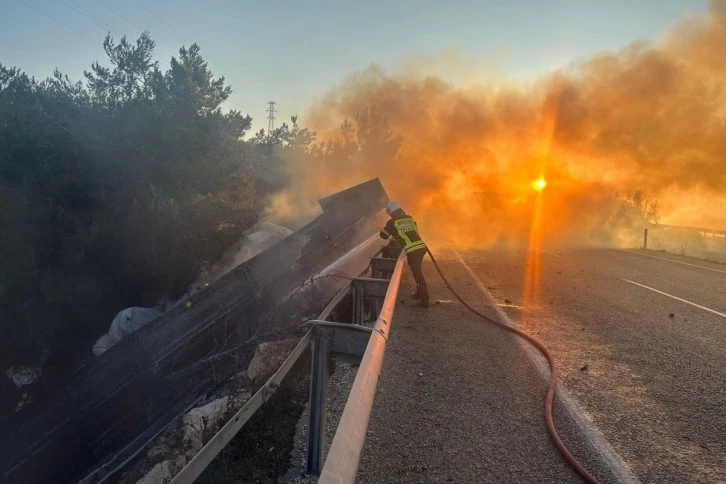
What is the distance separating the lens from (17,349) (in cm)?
1082

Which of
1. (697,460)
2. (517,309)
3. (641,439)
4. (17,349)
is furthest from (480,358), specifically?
(17,349)

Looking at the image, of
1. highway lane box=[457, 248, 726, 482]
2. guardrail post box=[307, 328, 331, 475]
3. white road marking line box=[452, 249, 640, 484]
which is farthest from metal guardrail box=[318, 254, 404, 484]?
highway lane box=[457, 248, 726, 482]

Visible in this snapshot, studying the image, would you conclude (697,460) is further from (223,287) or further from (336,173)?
(336,173)

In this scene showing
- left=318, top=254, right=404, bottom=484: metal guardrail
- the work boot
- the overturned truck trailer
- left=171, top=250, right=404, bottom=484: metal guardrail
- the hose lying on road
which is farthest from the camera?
the work boot

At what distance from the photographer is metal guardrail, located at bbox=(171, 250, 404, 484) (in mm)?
1482

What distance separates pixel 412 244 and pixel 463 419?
3846 mm

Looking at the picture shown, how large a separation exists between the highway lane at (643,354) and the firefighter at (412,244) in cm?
141

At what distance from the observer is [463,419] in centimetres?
314

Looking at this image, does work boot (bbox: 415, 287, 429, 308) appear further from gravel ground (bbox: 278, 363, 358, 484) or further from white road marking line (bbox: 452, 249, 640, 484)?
gravel ground (bbox: 278, 363, 358, 484)

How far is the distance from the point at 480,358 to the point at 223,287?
15.2 feet

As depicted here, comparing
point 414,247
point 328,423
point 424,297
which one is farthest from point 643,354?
point 328,423

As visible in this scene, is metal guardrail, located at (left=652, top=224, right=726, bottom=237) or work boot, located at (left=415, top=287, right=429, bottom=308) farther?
metal guardrail, located at (left=652, top=224, right=726, bottom=237)

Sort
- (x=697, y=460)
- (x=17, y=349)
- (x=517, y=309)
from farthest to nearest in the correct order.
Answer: (x=17, y=349)
(x=517, y=309)
(x=697, y=460)

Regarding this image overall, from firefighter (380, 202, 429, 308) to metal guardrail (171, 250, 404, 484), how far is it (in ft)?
7.92
